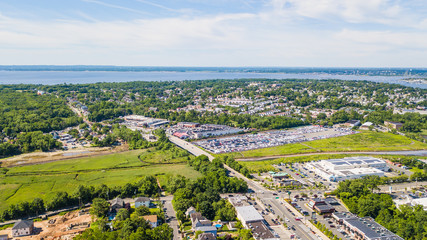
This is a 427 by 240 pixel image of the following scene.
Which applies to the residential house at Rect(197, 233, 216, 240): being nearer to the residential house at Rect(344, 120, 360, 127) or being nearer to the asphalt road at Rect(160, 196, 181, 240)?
the asphalt road at Rect(160, 196, 181, 240)

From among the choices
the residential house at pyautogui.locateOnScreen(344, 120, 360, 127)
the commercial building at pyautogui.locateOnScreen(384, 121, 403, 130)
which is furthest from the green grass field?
the commercial building at pyautogui.locateOnScreen(384, 121, 403, 130)

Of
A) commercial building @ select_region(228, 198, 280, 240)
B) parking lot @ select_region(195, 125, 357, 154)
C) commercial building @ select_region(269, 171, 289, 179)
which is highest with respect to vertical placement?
commercial building @ select_region(228, 198, 280, 240)

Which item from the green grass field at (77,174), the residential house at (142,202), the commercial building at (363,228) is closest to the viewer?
the commercial building at (363,228)

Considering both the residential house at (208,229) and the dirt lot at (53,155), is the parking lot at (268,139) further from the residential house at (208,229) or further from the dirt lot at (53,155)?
the residential house at (208,229)

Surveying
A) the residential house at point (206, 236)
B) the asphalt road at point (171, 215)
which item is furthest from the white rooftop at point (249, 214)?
the asphalt road at point (171, 215)

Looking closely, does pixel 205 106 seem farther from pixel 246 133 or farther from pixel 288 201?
pixel 288 201

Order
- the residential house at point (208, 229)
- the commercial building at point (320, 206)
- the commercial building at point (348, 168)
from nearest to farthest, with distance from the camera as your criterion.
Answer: the residential house at point (208, 229) → the commercial building at point (320, 206) → the commercial building at point (348, 168)

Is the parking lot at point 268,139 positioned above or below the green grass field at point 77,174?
above
